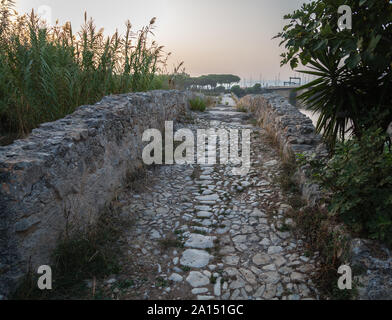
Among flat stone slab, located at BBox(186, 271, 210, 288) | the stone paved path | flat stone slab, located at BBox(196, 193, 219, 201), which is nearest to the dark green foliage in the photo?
the stone paved path

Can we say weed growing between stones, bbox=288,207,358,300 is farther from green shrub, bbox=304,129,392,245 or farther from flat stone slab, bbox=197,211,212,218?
flat stone slab, bbox=197,211,212,218

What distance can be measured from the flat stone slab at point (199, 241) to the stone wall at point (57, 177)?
1.03 meters

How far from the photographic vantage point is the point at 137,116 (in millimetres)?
4141

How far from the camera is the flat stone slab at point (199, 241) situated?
263 centimetres

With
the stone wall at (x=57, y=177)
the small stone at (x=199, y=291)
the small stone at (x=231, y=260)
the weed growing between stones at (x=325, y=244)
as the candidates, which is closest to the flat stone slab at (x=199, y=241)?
the small stone at (x=231, y=260)

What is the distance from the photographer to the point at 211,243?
267cm

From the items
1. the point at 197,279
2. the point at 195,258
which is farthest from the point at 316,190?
the point at 197,279

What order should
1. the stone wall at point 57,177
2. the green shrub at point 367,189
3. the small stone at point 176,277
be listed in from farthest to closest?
the small stone at point 176,277 → the green shrub at point 367,189 → the stone wall at point 57,177

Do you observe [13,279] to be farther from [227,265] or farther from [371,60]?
[371,60]

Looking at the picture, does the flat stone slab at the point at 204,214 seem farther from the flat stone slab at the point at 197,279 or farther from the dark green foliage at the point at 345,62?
the dark green foliage at the point at 345,62

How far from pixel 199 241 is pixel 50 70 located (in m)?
3.02

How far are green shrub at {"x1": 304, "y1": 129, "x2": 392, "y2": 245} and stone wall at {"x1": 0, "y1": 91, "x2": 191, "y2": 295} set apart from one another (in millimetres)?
2333

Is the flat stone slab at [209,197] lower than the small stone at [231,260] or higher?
higher

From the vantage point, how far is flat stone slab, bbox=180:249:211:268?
2379 millimetres
